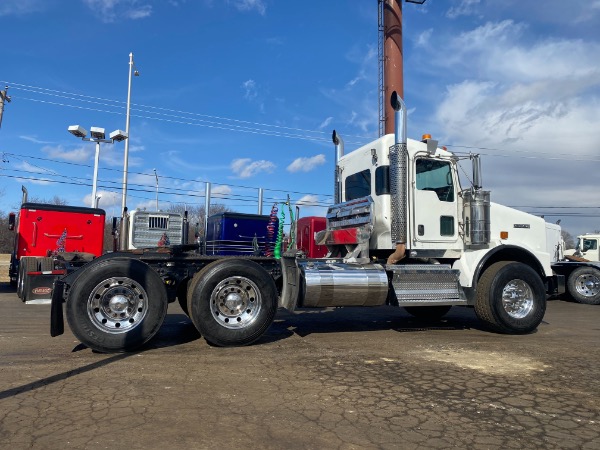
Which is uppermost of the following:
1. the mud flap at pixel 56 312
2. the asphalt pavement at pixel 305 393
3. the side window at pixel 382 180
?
the side window at pixel 382 180

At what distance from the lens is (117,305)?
20.0 feet

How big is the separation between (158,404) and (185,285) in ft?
10.0

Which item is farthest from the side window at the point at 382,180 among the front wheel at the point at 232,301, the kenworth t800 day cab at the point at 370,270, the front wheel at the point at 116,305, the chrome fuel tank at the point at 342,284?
the front wheel at the point at 116,305

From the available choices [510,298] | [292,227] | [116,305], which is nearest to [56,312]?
[116,305]

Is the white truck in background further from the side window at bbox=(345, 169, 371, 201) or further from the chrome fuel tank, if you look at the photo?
the chrome fuel tank

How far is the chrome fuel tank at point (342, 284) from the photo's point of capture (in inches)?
274

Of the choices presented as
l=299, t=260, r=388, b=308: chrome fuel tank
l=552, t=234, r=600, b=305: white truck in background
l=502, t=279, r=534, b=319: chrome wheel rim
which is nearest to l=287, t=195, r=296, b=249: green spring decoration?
l=299, t=260, r=388, b=308: chrome fuel tank

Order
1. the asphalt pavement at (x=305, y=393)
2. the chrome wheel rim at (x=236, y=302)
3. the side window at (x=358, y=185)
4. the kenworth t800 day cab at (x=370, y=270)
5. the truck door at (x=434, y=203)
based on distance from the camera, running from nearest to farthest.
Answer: the asphalt pavement at (x=305, y=393)
the kenworth t800 day cab at (x=370, y=270)
the chrome wheel rim at (x=236, y=302)
the truck door at (x=434, y=203)
the side window at (x=358, y=185)

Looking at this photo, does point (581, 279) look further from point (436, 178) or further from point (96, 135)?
point (96, 135)

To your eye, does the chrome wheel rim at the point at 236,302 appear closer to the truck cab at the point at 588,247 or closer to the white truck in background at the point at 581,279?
the white truck in background at the point at 581,279

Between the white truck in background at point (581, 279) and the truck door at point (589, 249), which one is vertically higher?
the truck door at point (589, 249)

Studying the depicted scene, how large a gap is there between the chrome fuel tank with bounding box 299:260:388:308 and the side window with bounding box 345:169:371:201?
185cm

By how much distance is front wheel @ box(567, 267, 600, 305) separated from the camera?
1461 cm

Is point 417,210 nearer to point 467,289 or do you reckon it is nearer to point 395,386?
point 467,289
